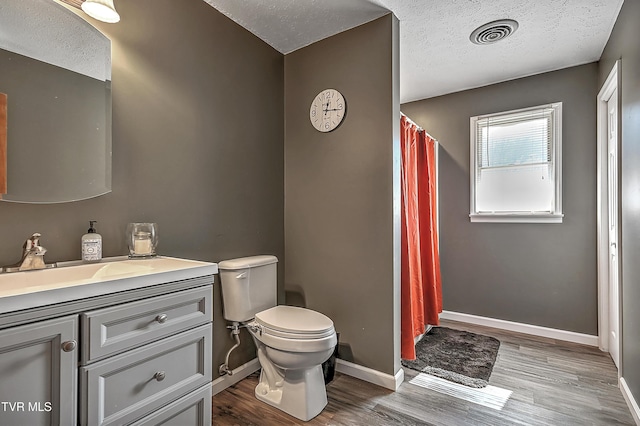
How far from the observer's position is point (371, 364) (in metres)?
2.14

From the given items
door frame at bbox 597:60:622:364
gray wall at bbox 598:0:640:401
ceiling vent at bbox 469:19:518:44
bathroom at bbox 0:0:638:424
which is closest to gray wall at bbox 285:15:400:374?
bathroom at bbox 0:0:638:424

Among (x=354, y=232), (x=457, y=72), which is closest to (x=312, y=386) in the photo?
(x=354, y=232)

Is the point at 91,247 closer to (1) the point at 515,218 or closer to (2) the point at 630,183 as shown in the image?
(2) the point at 630,183

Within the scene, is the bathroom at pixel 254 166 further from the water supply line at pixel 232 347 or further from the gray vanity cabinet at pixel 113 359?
the gray vanity cabinet at pixel 113 359

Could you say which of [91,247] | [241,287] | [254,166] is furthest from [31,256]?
[254,166]

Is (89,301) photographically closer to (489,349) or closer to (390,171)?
(390,171)

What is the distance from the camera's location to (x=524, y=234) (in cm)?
297

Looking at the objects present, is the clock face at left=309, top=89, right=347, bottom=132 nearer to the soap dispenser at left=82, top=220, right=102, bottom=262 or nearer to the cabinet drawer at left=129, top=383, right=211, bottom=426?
the soap dispenser at left=82, top=220, right=102, bottom=262

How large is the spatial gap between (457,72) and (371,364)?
255cm

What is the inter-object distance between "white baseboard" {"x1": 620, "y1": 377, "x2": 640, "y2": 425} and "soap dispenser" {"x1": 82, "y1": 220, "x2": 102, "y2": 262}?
9.00ft

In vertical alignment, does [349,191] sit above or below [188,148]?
below

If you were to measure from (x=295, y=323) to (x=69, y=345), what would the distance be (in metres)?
1.05

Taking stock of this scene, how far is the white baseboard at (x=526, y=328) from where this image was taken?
272cm

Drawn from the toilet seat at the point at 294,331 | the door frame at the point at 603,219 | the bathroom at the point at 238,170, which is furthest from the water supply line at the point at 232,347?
the door frame at the point at 603,219
